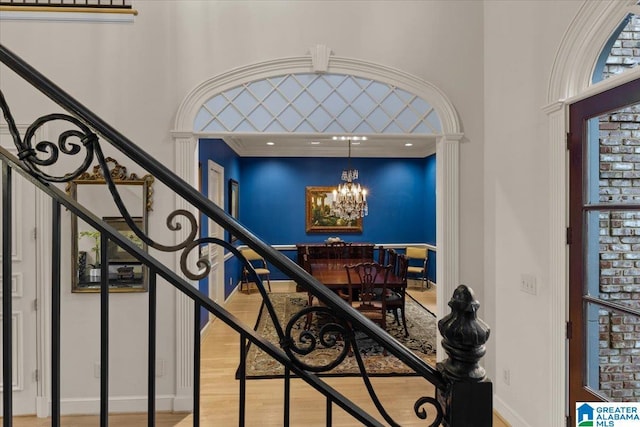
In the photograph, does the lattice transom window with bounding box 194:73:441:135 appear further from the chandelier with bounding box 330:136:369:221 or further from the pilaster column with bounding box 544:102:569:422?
the chandelier with bounding box 330:136:369:221

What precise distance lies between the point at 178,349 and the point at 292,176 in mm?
5429

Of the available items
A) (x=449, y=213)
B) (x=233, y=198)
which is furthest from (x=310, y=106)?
(x=233, y=198)

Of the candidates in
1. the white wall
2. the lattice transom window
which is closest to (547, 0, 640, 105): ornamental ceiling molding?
the white wall

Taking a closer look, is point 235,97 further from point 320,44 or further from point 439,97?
point 439,97

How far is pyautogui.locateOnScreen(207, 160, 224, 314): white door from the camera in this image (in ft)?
17.6

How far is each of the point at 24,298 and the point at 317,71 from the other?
114 inches

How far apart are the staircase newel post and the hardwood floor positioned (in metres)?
2.24

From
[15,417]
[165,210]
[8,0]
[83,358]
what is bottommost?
[15,417]

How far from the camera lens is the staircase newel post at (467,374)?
2.66 ft

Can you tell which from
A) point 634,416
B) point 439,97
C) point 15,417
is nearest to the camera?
point 634,416

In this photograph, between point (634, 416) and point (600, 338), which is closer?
point (634, 416)

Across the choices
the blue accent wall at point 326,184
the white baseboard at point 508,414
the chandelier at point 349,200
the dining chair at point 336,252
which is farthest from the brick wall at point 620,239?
the blue accent wall at point 326,184

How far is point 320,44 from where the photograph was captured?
9.75 feet

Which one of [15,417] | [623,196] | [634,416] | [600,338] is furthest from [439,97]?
[15,417]
